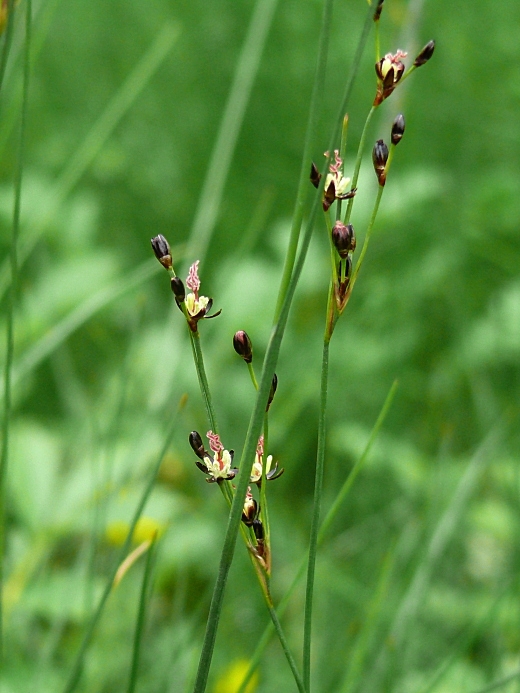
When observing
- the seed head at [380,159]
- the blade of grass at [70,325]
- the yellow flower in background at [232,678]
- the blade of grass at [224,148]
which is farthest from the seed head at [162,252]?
the yellow flower in background at [232,678]

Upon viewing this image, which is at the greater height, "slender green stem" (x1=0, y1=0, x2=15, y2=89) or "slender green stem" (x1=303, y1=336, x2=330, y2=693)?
"slender green stem" (x1=0, y1=0, x2=15, y2=89)

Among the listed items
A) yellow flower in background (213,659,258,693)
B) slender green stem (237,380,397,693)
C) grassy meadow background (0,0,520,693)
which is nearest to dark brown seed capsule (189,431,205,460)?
slender green stem (237,380,397,693)

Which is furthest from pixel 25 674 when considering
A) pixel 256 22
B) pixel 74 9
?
pixel 74 9

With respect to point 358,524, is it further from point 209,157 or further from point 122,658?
point 209,157

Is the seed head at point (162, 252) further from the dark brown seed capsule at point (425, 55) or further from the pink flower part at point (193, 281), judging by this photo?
the dark brown seed capsule at point (425, 55)

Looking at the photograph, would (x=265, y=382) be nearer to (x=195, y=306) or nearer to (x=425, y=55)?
(x=195, y=306)

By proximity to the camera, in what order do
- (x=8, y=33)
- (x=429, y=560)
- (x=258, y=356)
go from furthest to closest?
(x=258, y=356)
(x=429, y=560)
(x=8, y=33)

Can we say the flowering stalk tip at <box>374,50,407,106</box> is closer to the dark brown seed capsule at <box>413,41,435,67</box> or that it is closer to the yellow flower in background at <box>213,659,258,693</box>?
the dark brown seed capsule at <box>413,41,435,67</box>

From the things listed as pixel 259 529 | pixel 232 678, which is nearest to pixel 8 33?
pixel 259 529
